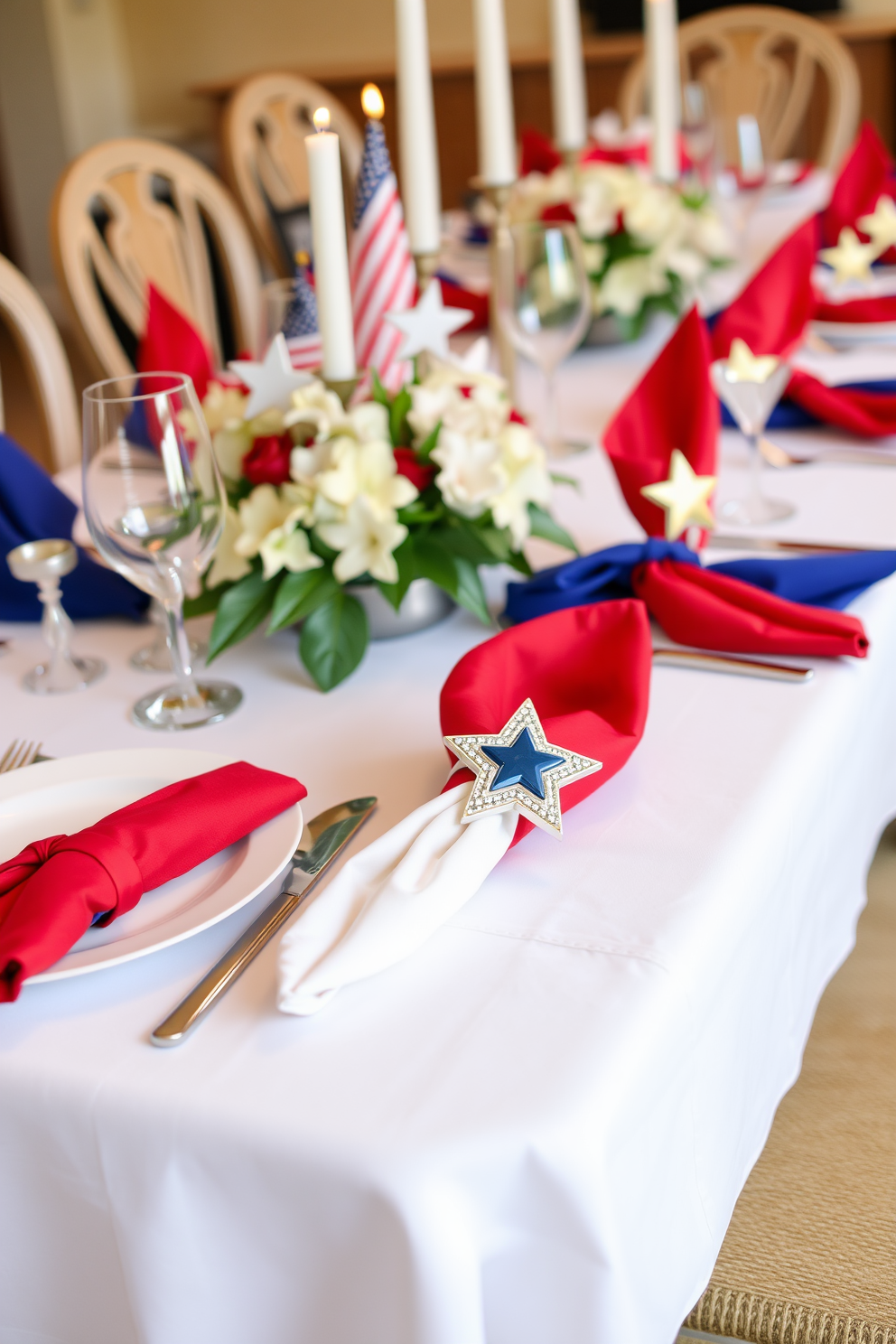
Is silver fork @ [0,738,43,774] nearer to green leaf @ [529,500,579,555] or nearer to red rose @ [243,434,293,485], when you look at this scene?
red rose @ [243,434,293,485]

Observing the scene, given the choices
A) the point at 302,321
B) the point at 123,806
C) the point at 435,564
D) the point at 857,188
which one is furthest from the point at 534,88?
the point at 123,806

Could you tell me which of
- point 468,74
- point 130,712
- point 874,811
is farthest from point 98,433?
point 468,74

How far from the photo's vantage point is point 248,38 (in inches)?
262

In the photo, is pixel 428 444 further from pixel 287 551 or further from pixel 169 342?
pixel 169 342

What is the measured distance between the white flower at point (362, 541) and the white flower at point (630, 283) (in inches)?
35.5

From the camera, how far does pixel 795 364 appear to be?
1579 millimetres

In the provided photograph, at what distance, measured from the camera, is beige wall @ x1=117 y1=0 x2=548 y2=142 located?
20.2 feet

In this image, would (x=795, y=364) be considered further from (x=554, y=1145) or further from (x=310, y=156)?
(x=554, y=1145)

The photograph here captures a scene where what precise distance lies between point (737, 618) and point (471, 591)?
0.65ft

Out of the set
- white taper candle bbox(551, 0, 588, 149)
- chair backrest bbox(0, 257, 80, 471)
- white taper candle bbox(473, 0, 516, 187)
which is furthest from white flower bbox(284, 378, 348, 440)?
white taper candle bbox(551, 0, 588, 149)

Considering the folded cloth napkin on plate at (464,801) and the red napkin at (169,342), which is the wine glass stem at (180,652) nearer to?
the folded cloth napkin on plate at (464,801)

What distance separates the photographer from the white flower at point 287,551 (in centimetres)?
92

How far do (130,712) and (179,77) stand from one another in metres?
6.87

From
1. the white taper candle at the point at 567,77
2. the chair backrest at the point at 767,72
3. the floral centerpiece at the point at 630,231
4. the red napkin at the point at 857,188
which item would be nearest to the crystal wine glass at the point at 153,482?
the floral centerpiece at the point at 630,231
